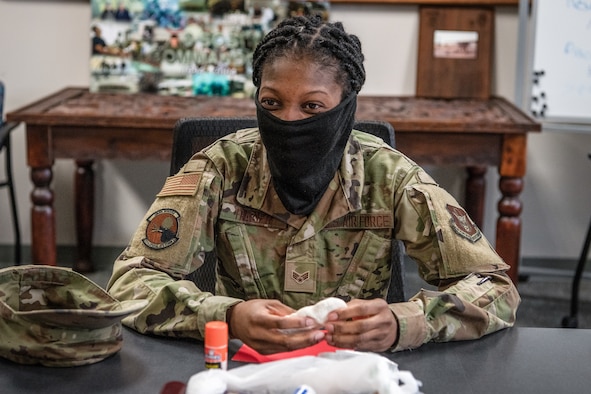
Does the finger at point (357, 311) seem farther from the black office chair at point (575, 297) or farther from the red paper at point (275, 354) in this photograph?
the black office chair at point (575, 297)

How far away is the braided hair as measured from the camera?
1.52 metres

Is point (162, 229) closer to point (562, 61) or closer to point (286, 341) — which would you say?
point (286, 341)

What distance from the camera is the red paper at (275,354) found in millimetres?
1211

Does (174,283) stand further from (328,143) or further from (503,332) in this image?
(503,332)

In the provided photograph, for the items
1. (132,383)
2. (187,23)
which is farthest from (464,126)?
(132,383)

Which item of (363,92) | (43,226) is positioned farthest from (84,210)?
(363,92)

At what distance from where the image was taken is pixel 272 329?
4.00 feet

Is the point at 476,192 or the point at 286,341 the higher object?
the point at 286,341

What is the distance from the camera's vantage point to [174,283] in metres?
1.39

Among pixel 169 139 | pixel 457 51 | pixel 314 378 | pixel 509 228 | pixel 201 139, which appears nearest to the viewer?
pixel 314 378

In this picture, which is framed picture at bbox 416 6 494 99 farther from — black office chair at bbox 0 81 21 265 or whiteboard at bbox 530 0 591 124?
black office chair at bbox 0 81 21 265

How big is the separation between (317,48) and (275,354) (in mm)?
561

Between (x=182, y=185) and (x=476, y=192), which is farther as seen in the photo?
(x=476, y=192)

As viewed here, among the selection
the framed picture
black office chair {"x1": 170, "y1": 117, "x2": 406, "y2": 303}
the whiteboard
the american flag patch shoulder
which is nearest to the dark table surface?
the american flag patch shoulder
